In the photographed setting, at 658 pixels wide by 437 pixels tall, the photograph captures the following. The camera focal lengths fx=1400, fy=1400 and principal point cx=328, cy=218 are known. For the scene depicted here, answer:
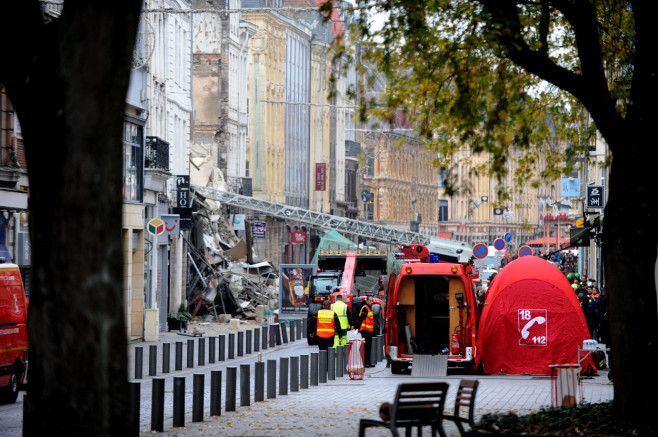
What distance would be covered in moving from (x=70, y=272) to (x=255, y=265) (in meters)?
48.5

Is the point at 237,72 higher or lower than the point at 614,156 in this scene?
higher

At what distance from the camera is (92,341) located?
923cm

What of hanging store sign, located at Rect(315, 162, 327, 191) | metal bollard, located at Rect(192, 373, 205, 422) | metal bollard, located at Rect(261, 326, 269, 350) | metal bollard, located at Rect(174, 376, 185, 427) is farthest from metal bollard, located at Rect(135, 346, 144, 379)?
hanging store sign, located at Rect(315, 162, 327, 191)

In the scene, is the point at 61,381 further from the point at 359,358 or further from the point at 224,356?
the point at 224,356

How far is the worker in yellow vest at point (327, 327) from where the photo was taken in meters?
28.0

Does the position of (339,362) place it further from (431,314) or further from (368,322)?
(431,314)

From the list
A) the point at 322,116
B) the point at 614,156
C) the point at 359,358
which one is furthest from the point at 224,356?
the point at 322,116

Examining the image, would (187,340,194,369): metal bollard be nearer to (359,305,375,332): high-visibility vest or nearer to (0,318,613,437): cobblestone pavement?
(0,318,613,437): cobblestone pavement

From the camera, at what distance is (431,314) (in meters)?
30.0

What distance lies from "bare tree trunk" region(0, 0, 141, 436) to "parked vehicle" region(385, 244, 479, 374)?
62.8 feet

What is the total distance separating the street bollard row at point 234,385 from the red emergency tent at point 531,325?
3.05 metres

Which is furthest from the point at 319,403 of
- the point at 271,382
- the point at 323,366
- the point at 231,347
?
the point at 231,347

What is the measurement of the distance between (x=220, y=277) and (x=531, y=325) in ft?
81.8

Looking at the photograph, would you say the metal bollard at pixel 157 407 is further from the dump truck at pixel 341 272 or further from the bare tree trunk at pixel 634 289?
the dump truck at pixel 341 272
